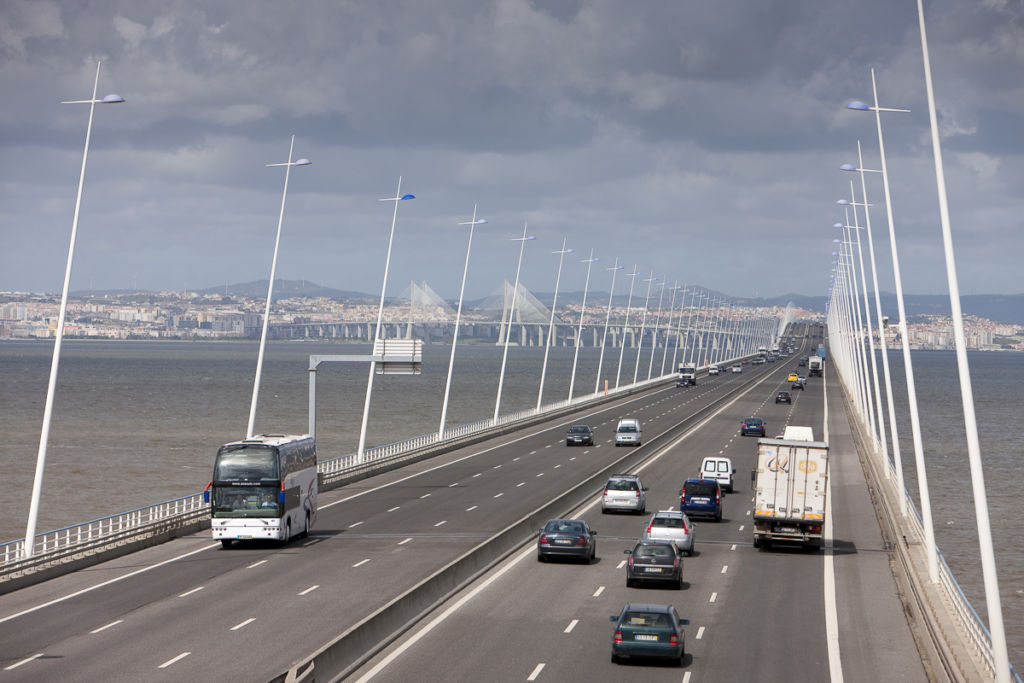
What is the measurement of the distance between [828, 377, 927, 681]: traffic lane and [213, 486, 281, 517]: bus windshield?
16.3 metres

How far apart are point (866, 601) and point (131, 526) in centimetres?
2171

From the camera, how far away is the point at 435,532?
3975 centimetres

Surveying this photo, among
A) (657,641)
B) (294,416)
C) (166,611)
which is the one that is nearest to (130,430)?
(294,416)

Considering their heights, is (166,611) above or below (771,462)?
below

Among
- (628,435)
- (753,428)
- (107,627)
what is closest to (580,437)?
(628,435)

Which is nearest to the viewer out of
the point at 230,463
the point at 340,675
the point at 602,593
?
the point at 340,675

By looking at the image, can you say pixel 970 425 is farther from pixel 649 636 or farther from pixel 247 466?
pixel 247 466

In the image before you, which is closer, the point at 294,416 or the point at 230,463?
the point at 230,463

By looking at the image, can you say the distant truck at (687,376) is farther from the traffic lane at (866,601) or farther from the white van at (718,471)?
the white van at (718,471)

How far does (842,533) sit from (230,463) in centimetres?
2069

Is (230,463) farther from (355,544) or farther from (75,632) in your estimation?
(75,632)

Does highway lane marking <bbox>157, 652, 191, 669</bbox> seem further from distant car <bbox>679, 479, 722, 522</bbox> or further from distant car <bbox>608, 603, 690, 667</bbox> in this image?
distant car <bbox>679, 479, 722, 522</bbox>

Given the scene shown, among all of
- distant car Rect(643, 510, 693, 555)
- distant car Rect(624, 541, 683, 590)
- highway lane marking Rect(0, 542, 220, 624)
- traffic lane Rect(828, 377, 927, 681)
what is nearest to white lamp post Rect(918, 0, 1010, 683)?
traffic lane Rect(828, 377, 927, 681)

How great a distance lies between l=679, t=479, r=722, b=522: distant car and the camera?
1730 inches
